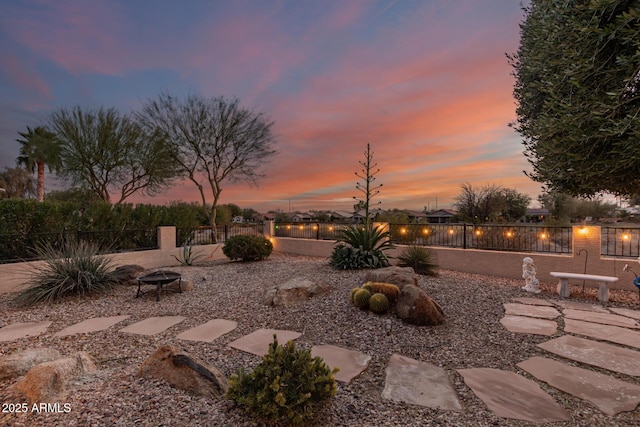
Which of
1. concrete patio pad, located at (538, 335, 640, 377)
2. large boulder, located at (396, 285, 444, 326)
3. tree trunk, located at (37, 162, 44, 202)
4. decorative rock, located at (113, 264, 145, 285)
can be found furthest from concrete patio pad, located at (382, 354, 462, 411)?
tree trunk, located at (37, 162, 44, 202)

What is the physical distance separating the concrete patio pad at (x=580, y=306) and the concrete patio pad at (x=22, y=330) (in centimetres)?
864

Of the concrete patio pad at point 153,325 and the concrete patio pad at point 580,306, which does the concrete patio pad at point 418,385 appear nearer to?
the concrete patio pad at point 153,325

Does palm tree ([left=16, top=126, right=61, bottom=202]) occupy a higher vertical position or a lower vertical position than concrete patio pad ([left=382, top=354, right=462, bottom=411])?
higher

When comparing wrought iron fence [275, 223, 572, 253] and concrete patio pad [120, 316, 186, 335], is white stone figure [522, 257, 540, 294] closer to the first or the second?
wrought iron fence [275, 223, 572, 253]

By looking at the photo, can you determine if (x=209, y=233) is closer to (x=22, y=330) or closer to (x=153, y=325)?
(x=22, y=330)

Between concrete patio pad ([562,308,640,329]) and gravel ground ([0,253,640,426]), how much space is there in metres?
0.95

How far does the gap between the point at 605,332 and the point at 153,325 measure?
256 inches

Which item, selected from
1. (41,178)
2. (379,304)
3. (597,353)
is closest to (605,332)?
(597,353)

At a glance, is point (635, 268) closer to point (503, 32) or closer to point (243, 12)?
point (503, 32)

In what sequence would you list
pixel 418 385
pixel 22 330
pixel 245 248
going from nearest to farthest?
pixel 418 385 → pixel 22 330 → pixel 245 248

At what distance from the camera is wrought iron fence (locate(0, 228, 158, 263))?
7285mm

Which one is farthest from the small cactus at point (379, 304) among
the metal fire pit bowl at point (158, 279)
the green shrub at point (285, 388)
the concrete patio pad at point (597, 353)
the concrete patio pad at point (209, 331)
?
the metal fire pit bowl at point (158, 279)

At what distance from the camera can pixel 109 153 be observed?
15.3 metres

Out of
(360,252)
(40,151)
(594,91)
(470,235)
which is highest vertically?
(40,151)
